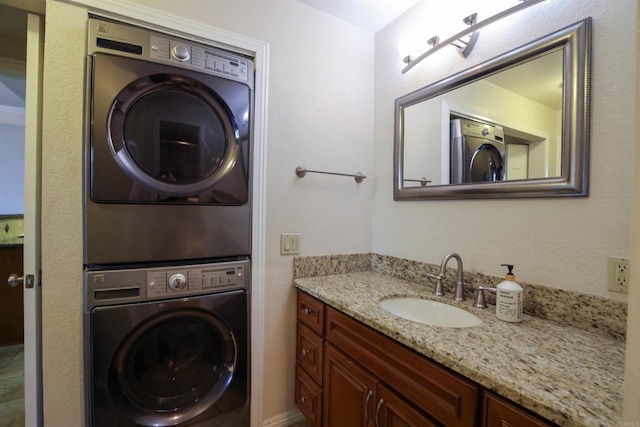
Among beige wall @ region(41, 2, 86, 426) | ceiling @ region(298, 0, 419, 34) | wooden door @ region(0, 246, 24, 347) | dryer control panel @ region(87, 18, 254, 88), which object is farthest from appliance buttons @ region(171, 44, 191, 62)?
wooden door @ region(0, 246, 24, 347)

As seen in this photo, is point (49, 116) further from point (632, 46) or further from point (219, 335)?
point (632, 46)

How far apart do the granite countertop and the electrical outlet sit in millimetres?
167

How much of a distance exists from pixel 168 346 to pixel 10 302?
2.38 metres

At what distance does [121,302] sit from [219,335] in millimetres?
462

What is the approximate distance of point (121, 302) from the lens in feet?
3.85

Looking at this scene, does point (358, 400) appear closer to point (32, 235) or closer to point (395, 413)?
point (395, 413)

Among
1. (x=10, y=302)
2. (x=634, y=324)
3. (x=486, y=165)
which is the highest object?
(x=486, y=165)

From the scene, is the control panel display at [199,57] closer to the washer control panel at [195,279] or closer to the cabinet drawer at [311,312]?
the washer control panel at [195,279]

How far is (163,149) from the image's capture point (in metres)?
1.24

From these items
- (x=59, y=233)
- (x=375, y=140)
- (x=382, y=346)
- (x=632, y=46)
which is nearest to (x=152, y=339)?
(x=59, y=233)

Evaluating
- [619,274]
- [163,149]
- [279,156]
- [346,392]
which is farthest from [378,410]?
[163,149]

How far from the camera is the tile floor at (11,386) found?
164 centimetres

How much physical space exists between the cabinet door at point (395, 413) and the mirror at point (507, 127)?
925 mm

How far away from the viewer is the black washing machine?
3.75ft
